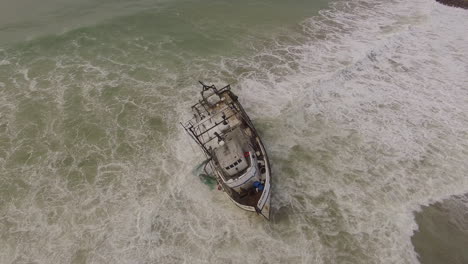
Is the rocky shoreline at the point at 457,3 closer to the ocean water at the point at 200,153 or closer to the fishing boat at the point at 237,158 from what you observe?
the ocean water at the point at 200,153

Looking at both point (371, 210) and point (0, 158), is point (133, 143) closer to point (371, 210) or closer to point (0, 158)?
point (0, 158)

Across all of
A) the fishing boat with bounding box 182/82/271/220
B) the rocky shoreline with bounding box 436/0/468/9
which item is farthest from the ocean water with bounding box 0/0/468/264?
the rocky shoreline with bounding box 436/0/468/9

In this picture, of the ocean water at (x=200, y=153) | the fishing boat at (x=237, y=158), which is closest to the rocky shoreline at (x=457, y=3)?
the ocean water at (x=200, y=153)

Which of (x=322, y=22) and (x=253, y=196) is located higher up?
(x=322, y=22)

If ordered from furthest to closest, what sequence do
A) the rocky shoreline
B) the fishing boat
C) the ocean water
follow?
1. the rocky shoreline
2. the ocean water
3. the fishing boat

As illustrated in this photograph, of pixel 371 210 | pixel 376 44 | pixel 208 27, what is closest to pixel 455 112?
pixel 376 44

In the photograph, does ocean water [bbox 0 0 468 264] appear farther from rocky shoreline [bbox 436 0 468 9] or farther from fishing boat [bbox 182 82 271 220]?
rocky shoreline [bbox 436 0 468 9]

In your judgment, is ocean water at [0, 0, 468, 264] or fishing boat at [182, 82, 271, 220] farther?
ocean water at [0, 0, 468, 264]
